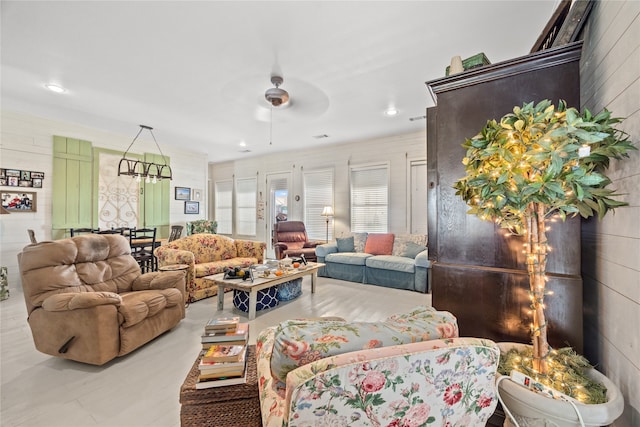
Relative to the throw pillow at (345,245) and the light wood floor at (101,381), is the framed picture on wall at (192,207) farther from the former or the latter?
the throw pillow at (345,245)

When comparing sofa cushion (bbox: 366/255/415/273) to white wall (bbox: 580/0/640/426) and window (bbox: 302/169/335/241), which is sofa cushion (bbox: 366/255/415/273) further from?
white wall (bbox: 580/0/640/426)

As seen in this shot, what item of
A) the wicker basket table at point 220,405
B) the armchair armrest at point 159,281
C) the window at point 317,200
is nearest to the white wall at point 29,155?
the armchair armrest at point 159,281

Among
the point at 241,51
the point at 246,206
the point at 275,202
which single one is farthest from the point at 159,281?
the point at 246,206

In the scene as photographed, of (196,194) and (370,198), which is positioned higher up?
(196,194)

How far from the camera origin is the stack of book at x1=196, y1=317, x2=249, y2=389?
4.05ft

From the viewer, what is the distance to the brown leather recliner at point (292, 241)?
5.68 meters

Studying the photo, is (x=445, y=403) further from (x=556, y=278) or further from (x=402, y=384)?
(x=556, y=278)

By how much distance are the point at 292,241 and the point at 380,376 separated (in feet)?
18.2

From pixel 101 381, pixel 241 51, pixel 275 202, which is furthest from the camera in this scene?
pixel 275 202

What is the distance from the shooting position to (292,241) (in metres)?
6.25

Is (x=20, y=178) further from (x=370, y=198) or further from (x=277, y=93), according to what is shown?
(x=370, y=198)

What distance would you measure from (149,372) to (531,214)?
9.21 feet

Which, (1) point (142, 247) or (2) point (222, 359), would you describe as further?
(1) point (142, 247)

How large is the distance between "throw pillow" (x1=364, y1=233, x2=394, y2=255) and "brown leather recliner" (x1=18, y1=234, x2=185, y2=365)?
358cm
